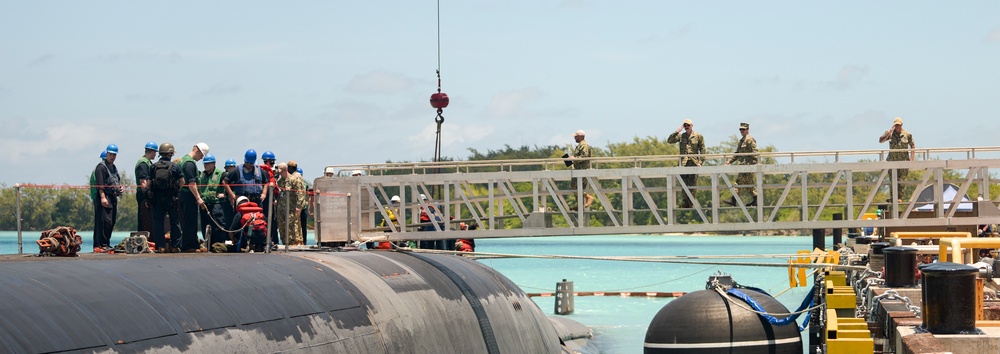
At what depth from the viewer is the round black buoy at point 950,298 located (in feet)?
41.2

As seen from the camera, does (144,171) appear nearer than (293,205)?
Yes

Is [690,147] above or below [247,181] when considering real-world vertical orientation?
above

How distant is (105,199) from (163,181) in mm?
1632

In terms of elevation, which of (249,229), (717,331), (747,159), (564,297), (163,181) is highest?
(747,159)

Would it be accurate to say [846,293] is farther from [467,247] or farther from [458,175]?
[467,247]

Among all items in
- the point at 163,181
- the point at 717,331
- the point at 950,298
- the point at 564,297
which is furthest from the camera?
the point at 564,297

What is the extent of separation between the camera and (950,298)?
12.6 metres

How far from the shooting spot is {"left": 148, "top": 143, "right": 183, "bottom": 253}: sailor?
1820 cm

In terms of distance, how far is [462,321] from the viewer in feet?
58.9

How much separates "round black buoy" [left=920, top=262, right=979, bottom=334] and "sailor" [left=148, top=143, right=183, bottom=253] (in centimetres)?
1071

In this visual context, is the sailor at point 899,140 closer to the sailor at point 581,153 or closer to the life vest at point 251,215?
the sailor at point 581,153

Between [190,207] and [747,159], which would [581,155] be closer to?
[747,159]

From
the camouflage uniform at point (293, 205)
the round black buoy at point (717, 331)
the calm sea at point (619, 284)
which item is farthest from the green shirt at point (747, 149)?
the camouflage uniform at point (293, 205)

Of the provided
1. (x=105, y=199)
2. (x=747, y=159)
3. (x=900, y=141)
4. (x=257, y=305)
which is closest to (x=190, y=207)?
(x=105, y=199)
